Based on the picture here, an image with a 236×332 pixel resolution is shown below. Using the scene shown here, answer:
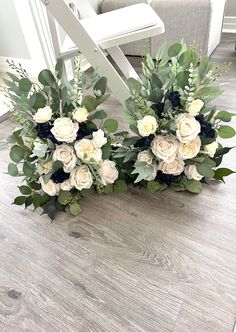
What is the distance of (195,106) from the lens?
0.79 m

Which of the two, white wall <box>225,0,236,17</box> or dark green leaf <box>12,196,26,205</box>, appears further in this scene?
white wall <box>225,0,236,17</box>

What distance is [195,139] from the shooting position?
0.85 metres

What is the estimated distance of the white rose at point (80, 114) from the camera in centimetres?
83

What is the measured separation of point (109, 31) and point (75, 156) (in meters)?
0.58

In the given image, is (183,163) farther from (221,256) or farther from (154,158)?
(221,256)

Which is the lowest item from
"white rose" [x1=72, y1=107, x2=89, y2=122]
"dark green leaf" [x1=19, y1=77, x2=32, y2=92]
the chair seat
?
"white rose" [x1=72, y1=107, x2=89, y2=122]

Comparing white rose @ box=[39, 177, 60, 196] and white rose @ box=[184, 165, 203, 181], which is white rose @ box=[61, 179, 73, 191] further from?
white rose @ box=[184, 165, 203, 181]

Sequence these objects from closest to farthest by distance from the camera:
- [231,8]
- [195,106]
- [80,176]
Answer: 1. [195,106]
2. [80,176]
3. [231,8]

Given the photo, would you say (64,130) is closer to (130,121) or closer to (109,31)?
(130,121)

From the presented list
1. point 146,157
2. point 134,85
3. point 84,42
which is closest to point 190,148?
point 146,157

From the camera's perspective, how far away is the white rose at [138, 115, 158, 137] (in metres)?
0.82

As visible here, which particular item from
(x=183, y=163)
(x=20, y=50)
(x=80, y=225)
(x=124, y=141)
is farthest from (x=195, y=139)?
(x=20, y=50)

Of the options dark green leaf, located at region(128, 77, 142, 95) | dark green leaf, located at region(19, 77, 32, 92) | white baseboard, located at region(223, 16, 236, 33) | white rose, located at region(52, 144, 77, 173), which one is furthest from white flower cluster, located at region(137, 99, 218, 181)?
white baseboard, located at region(223, 16, 236, 33)

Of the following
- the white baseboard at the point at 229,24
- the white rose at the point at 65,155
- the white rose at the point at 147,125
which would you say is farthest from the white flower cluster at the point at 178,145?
the white baseboard at the point at 229,24
